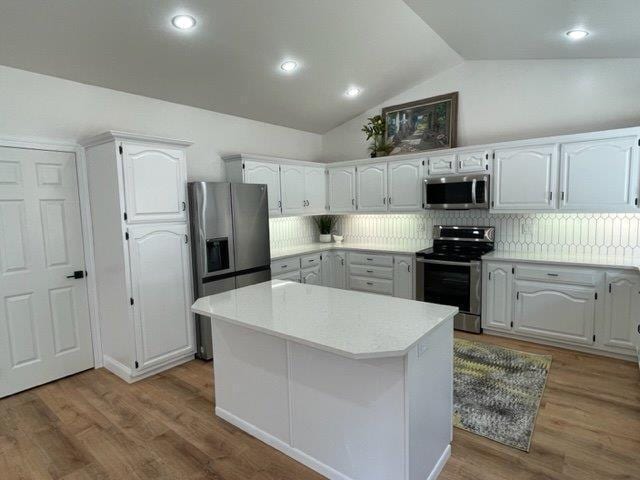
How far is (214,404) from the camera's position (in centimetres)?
284

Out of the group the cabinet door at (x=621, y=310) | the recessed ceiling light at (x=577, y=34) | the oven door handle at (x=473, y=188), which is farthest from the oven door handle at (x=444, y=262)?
the recessed ceiling light at (x=577, y=34)

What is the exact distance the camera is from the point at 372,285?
4.96m

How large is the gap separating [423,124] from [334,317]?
3651mm

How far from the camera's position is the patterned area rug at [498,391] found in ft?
8.02

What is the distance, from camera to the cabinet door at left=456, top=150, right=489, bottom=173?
4.13 meters

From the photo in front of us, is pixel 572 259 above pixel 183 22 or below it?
below

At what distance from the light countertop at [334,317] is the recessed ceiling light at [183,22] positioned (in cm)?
205

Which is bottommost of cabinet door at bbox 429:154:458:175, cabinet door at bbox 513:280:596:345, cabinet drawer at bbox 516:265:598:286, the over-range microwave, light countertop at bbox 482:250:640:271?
cabinet door at bbox 513:280:596:345

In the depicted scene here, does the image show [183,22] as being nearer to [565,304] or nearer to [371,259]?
[371,259]

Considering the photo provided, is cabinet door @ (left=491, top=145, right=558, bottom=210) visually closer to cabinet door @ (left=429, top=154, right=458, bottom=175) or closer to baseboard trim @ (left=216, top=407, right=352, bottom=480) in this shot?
cabinet door @ (left=429, top=154, right=458, bottom=175)

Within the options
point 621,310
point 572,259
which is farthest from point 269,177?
point 621,310

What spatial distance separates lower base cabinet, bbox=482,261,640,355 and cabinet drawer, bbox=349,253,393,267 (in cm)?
119

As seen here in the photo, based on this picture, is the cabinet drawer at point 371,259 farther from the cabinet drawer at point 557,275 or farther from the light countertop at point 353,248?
the cabinet drawer at point 557,275

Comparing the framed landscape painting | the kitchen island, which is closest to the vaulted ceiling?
the framed landscape painting
